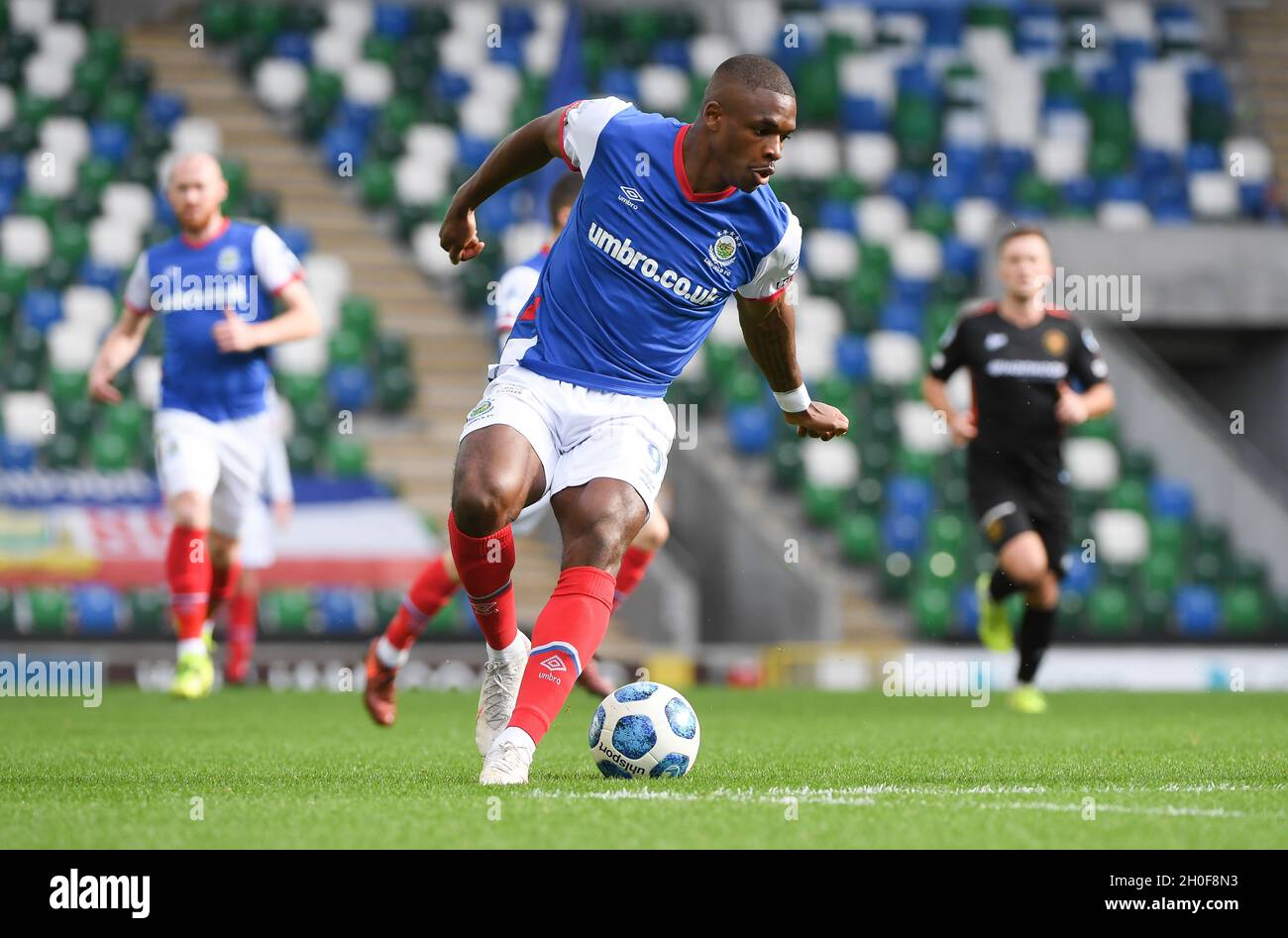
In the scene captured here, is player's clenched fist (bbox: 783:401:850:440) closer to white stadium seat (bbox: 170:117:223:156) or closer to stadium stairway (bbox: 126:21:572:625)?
stadium stairway (bbox: 126:21:572:625)

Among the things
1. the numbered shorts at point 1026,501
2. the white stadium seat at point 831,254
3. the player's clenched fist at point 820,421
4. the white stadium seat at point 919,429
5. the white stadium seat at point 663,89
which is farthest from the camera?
the white stadium seat at point 663,89

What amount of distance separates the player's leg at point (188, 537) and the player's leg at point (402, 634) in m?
1.40

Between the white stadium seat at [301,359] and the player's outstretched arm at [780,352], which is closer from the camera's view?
the player's outstretched arm at [780,352]

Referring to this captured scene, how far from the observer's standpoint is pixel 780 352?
5641 mm

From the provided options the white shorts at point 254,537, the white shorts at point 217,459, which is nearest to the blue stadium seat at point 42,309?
the white shorts at point 254,537

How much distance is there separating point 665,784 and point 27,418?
32.8 ft

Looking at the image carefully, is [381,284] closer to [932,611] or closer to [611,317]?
[932,611]

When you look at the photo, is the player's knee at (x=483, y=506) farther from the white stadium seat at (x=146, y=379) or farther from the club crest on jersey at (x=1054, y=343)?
the white stadium seat at (x=146, y=379)

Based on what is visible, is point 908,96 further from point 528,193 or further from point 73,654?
point 73,654

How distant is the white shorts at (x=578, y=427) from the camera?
523 centimetres

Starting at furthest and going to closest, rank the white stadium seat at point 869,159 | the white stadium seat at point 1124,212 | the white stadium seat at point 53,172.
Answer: the white stadium seat at point 869,159 → the white stadium seat at point 1124,212 → the white stadium seat at point 53,172

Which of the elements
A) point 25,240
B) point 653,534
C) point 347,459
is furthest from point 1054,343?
point 25,240

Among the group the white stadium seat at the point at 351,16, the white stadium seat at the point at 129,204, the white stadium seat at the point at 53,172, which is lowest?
the white stadium seat at the point at 129,204
